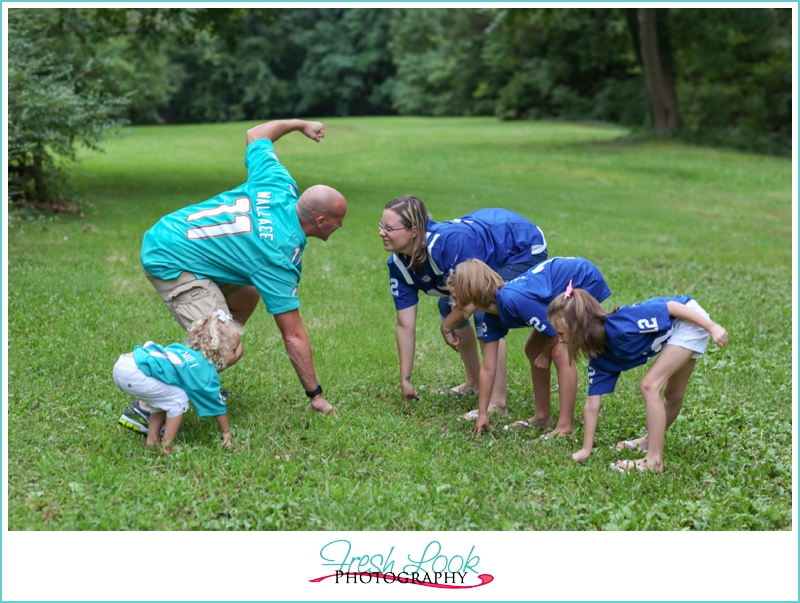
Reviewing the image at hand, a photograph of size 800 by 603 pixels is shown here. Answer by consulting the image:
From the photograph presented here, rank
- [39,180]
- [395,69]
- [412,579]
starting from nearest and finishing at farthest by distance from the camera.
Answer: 1. [412,579]
2. [39,180]
3. [395,69]

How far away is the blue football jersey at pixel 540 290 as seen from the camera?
15.5 feet

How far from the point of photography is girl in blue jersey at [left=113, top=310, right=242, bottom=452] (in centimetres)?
460

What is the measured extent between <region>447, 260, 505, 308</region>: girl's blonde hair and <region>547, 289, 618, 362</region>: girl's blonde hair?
364 mm

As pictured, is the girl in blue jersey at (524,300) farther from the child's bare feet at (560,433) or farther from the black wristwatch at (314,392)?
the black wristwatch at (314,392)

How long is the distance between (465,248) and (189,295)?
1700 mm

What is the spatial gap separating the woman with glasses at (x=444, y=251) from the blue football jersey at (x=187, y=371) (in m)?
1.28

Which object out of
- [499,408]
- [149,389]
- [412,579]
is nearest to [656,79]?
[499,408]

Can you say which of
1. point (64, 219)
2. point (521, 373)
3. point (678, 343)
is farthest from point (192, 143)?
point (678, 343)

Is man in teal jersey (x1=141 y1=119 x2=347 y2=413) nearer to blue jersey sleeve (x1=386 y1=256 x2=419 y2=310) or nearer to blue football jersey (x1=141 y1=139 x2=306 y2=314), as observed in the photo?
blue football jersey (x1=141 y1=139 x2=306 y2=314)

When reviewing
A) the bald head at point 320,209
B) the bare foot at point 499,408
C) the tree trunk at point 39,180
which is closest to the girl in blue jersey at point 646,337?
the bare foot at point 499,408

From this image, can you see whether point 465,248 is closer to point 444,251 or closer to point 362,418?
point 444,251

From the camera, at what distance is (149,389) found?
4.59m

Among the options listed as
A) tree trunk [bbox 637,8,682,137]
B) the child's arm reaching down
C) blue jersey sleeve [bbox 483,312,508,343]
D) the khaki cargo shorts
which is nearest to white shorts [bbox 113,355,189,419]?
the khaki cargo shorts

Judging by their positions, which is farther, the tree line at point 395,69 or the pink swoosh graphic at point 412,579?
the tree line at point 395,69
